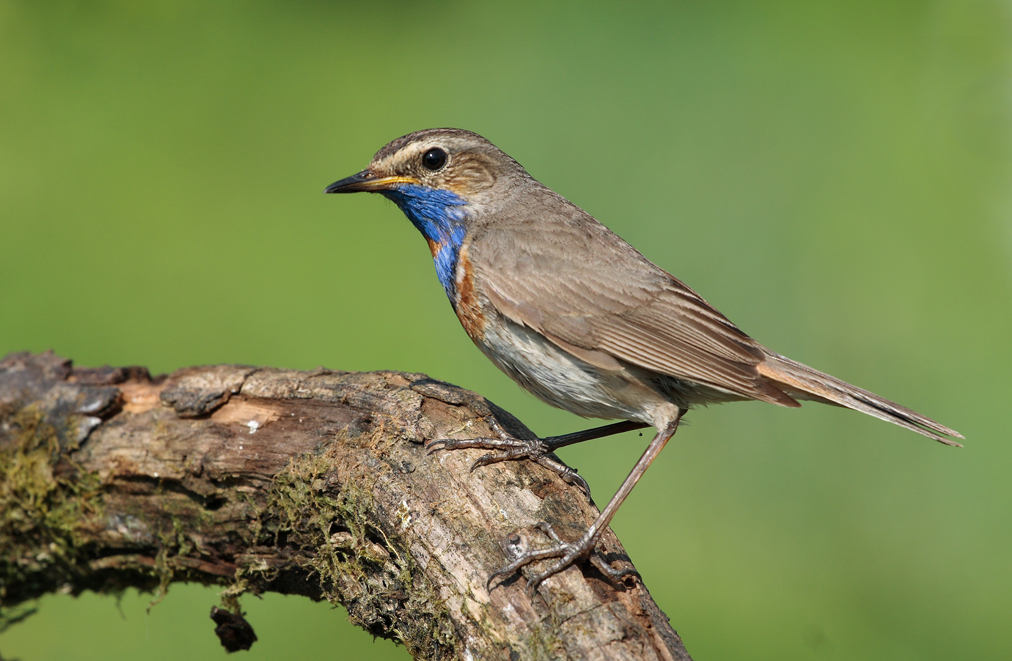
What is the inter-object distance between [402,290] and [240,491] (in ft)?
13.3

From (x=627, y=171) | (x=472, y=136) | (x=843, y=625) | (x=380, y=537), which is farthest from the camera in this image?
(x=627, y=171)

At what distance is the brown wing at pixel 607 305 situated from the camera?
3.91 meters

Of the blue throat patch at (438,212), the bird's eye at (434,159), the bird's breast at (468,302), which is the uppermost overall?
the bird's eye at (434,159)

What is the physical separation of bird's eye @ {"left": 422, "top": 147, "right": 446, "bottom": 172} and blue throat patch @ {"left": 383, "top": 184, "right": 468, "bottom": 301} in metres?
0.12

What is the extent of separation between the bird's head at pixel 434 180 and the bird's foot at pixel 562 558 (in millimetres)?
1869

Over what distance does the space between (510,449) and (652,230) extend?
3.94m

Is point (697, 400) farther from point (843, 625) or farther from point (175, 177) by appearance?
point (175, 177)

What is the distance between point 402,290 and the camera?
7797 mm

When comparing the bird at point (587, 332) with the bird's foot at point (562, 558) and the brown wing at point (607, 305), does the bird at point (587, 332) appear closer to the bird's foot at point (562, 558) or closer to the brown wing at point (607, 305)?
the brown wing at point (607, 305)

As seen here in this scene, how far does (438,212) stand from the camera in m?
4.57

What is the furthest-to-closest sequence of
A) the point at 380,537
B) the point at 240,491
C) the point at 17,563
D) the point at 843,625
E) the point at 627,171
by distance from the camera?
the point at 627,171
the point at 843,625
the point at 17,563
the point at 240,491
the point at 380,537

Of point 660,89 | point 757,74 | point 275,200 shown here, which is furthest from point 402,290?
point 757,74

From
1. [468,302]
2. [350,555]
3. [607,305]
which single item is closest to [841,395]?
[607,305]

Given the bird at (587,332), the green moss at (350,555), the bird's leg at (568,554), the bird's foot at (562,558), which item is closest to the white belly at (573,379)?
the bird at (587,332)
